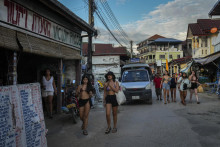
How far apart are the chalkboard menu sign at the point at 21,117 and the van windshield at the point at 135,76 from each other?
8988 millimetres

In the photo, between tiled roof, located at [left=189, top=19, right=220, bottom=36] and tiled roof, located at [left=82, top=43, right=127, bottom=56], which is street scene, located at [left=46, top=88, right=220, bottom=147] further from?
tiled roof, located at [left=82, top=43, right=127, bottom=56]

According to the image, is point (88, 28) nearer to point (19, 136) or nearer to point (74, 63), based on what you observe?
point (74, 63)

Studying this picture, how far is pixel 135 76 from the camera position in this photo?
1260 centimetres

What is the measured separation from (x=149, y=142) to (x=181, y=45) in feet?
213

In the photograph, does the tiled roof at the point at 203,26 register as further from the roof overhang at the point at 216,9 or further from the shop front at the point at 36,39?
the shop front at the point at 36,39

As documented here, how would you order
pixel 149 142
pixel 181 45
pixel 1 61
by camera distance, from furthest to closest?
pixel 181 45
pixel 1 61
pixel 149 142

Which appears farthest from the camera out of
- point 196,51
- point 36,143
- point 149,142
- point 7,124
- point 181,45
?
point 181,45

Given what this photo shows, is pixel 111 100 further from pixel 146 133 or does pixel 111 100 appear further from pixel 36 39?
pixel 36 39

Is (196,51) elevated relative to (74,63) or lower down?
elevated

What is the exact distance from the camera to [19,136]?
132 inches

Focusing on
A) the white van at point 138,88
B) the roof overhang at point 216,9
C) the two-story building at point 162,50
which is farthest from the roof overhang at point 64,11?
the two-story building at point 162,50

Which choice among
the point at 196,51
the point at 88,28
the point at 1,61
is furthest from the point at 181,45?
the point at 1,61

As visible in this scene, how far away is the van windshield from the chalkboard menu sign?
8988 mm

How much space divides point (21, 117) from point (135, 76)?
972cm
